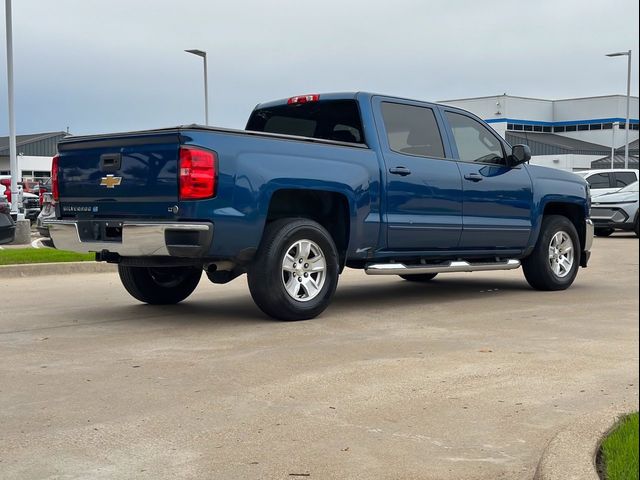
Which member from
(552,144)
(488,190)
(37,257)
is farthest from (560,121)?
(488,190)

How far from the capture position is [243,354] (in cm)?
633

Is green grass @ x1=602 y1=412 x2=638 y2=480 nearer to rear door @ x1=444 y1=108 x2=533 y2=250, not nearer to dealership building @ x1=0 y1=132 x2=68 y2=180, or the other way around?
rear door @ x1=444 y1=108 x2=533 y2=250

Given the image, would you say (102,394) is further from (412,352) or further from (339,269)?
(339,269)

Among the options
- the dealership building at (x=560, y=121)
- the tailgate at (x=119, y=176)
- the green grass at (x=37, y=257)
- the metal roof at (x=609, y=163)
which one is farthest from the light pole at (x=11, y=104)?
the dealership building at (x=560, y=121)

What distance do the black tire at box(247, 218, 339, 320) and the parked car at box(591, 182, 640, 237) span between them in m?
15.2

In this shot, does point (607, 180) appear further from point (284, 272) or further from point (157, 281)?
point (284, 272)

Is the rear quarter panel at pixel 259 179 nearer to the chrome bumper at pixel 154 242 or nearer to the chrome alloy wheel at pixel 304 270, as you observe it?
the chrome bumper at pixel 154 242

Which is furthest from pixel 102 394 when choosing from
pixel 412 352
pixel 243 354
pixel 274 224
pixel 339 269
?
pixel 339 269

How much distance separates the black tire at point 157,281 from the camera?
8773 mm

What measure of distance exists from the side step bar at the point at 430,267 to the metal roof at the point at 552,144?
52462 mm

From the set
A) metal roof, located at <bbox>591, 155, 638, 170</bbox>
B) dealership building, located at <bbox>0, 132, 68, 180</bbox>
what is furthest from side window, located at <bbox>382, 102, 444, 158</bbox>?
dealership building, located at <bbox>0, 132, 68, 180</bbox>

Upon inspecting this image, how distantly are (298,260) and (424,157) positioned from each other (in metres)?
1.88

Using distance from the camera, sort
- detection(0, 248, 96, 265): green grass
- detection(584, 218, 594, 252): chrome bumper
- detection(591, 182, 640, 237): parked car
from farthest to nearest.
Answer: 1. detection(591, 182, 640, 237): parked car
2. detection(0, 248, 96, 265): green grass
3. detection(584, 218, 594, 252): chrome bumper

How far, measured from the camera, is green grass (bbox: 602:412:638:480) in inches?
131
